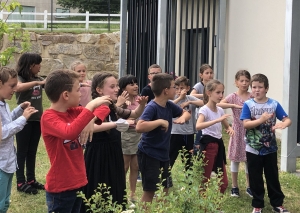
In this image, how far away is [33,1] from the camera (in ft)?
112

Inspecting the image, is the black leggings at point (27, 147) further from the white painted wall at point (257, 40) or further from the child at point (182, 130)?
the white painted wall at point (257, 40)

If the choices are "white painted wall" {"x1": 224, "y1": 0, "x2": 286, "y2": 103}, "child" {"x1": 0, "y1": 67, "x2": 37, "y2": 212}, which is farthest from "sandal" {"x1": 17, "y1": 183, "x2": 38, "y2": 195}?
"white painted wall" {"x1": 224, "y1": 0, "x2": 286, "y2": 103}

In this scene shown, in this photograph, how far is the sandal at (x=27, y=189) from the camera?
22.5 feet

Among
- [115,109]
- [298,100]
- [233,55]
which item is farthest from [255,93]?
[233,55]

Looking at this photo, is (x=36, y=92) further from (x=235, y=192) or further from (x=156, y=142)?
(x=235, y=192)

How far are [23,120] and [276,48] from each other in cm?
719

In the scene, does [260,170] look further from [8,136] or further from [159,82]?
[8,136]

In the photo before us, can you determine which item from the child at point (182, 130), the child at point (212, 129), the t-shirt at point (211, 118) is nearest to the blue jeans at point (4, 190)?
the child at point (212, 129)

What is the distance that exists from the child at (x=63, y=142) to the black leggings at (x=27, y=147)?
2.76m

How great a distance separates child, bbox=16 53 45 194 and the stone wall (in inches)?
531

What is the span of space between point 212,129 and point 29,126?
2324 millimetres

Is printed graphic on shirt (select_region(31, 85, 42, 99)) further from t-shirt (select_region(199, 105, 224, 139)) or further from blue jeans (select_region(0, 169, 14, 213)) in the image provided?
t-shirt (select_region(199, 105, 224, 139))

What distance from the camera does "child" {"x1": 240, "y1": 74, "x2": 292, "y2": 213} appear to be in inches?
229

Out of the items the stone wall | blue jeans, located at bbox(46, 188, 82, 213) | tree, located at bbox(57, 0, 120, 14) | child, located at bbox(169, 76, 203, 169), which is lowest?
blue jeans, located at bbox(46, 188, 82, 213)
